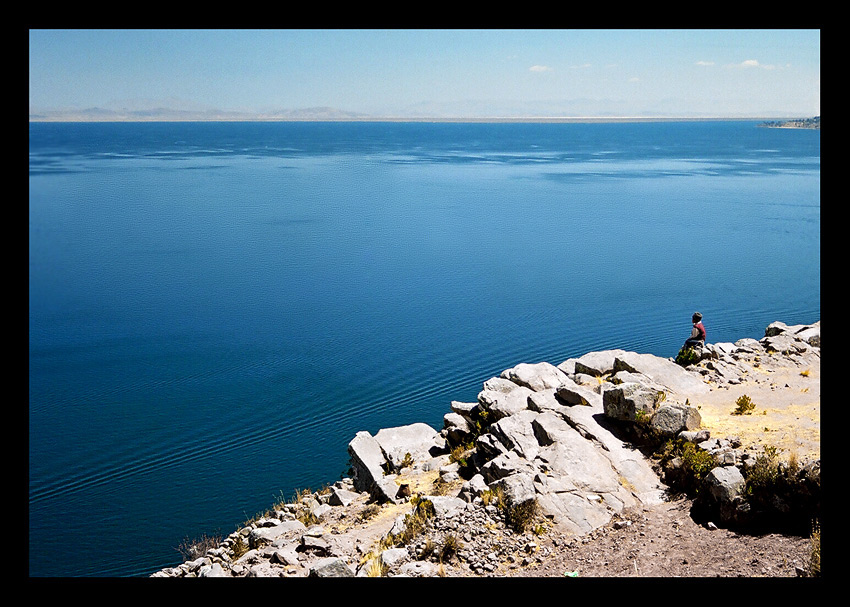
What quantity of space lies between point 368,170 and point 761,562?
71.7m

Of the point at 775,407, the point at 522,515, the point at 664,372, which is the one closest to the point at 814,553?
the point at 522,515

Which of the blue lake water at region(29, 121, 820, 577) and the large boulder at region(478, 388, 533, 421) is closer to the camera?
the large boulder at region(478, 388, 533, 421)

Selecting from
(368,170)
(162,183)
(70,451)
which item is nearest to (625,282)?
(70,451)

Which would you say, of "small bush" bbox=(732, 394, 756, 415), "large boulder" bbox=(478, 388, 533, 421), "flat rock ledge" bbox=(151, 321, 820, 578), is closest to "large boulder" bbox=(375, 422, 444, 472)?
"flat rock ledge" bbox=(151, 321, 820, 578)

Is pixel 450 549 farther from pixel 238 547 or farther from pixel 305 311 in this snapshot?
pixel 305 311

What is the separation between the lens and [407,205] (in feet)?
178

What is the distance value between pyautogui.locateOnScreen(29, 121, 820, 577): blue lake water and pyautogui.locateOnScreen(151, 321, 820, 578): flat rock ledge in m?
3.30

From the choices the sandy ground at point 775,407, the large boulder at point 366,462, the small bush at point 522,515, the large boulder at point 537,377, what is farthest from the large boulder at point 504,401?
the small bush at point 522,515

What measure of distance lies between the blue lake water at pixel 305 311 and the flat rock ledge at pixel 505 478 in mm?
3296

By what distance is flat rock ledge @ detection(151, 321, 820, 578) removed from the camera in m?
10.0

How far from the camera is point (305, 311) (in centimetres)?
3011

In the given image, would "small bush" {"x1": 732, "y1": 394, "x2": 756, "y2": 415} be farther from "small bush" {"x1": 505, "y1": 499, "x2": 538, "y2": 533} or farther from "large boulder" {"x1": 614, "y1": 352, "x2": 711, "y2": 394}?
"small bush" {"x1": 505, "y1": 499, "x2": 538, "y2": 533}

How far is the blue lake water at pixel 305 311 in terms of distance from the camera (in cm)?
1744
